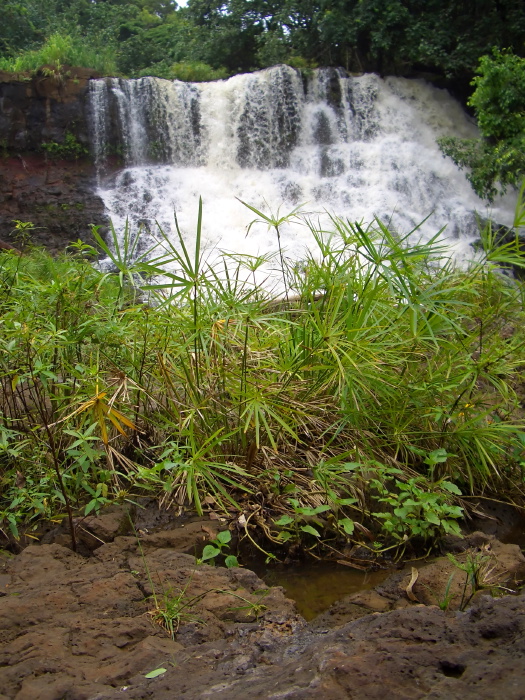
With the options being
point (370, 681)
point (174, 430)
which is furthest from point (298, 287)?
point (370, 681)

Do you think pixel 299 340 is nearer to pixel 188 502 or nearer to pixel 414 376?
pixel 414 376

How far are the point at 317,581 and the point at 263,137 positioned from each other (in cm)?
1145

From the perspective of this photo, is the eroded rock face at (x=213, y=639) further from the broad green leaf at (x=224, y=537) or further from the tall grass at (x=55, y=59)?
the tall grass at (x=55, y=59)

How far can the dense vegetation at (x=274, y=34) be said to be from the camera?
1266 cm

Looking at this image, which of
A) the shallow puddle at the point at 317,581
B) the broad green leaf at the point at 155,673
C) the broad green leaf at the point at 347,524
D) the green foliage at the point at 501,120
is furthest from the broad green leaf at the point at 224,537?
the green foliage at the point at 501,120

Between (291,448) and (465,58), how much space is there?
1197 cm

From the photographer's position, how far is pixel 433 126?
12891 mm

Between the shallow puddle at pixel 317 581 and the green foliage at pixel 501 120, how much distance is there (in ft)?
27.4

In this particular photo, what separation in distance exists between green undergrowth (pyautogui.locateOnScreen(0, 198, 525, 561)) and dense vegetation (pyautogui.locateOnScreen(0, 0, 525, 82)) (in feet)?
35.8

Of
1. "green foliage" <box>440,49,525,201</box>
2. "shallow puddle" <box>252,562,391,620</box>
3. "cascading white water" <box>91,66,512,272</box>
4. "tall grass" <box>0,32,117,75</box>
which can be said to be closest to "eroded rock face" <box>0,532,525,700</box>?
"shallow puddle" <box>252,562,391,620</box>

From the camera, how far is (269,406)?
2.73 m

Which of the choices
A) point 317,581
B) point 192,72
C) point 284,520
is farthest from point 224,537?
point 192,72

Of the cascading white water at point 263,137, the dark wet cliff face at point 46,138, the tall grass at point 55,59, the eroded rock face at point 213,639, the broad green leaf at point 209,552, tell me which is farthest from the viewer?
the tall grass at point 55,59

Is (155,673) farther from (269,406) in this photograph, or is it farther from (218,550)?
(269,406)
